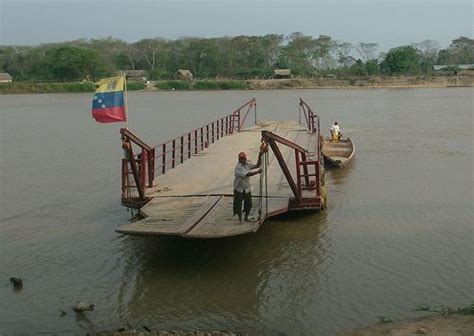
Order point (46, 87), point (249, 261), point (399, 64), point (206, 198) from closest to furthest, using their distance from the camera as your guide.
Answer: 1. point (249, 261)
2. point (206, 198)
3. point (46, 87)
4. point (399, 64)

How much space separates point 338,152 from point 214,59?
3317 inches

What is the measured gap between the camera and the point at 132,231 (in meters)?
9.68

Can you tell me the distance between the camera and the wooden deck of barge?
991cm

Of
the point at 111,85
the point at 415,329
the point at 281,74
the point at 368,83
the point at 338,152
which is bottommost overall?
the point at 415,329

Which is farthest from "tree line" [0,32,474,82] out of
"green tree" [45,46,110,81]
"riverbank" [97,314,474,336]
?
"riverbank" [97,314,474,336]

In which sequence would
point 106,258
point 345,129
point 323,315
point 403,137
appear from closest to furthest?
point 323,315 → point 106,258 → point 403,137 → point 345,129

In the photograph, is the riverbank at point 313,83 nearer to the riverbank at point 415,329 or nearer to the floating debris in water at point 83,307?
the floating debris in water at point 83,307

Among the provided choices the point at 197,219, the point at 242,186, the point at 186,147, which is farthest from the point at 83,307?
A: the point at 186,147

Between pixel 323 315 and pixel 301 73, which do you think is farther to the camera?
pixel 301 73

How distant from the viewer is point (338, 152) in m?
23.2

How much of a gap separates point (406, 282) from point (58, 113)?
4209cm

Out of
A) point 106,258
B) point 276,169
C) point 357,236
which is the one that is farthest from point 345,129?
point 106,258

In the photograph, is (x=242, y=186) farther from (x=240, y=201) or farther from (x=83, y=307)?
(x=83, y=307)

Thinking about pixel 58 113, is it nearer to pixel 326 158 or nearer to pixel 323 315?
pixel 326 158
